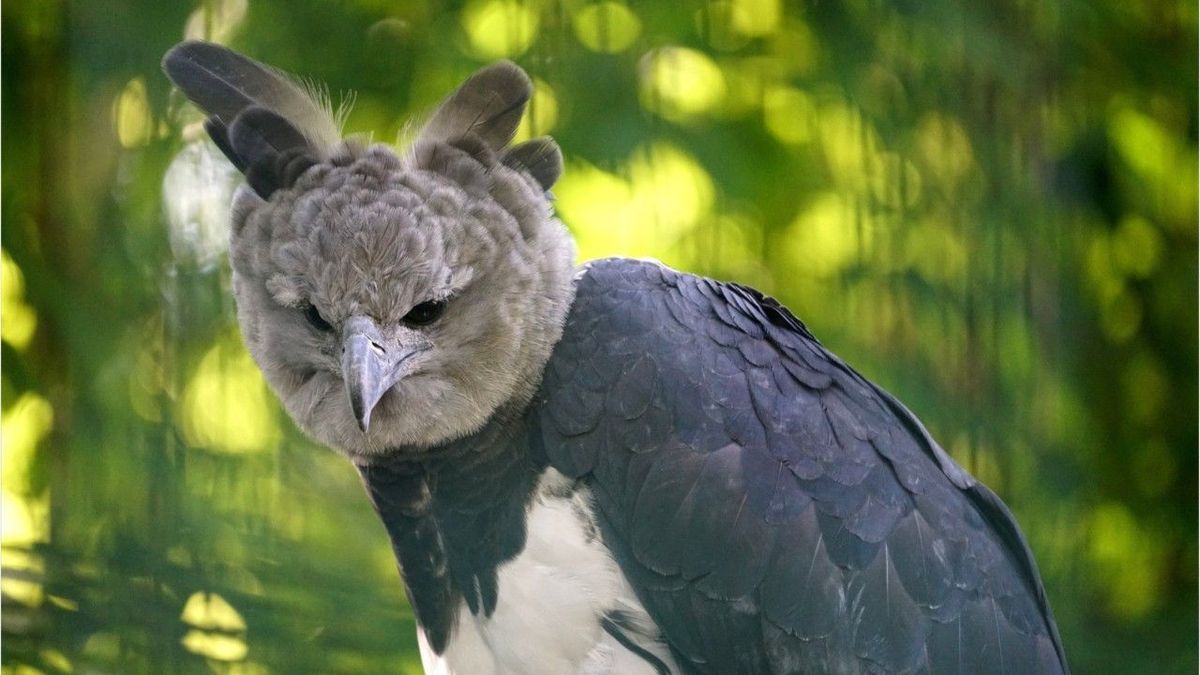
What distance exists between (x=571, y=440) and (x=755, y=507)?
24 centimetres

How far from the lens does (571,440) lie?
5.46ft

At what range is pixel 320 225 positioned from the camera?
1615 mm

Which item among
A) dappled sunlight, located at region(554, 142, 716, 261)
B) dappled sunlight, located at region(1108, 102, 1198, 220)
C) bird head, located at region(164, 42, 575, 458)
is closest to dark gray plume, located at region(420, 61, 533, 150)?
A: bird head, located at region(164, 42, 575, 458)

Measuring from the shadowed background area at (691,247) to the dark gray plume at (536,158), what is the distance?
2.66ft

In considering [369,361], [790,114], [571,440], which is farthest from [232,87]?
[790,114]

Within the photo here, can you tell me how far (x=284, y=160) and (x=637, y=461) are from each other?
59 cm

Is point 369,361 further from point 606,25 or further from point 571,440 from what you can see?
point 606,25

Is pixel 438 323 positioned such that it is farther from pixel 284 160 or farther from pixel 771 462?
pixel 771 462

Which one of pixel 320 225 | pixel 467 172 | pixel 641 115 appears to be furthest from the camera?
pixel 641 115

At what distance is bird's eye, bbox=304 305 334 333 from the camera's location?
165 centimetres

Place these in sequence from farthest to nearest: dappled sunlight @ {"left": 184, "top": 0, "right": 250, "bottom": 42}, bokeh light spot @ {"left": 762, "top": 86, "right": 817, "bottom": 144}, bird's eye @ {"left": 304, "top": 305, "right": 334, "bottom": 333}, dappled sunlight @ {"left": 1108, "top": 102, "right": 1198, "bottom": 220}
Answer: dappled sunlight @ {"left": 1108, "top": 102, "right": 1198, "bottom": 220}, bokeh light spot @ {"left": 762, "top": 86, "right": 817, "bottom": 144}, dappled sunlight @ {"left": 184, "top": 0, "right": 250, "bottom": 42}, bird's eye @ {"left": 304, "top": 305, "right": 334, "bottom": 333}

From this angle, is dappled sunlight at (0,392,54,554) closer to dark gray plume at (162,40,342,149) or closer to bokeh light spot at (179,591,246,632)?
bokeh light spot at (179,591,246,632)

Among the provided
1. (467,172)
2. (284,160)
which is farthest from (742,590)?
(284,160)

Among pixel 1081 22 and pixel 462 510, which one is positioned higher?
pixel 1081 22
